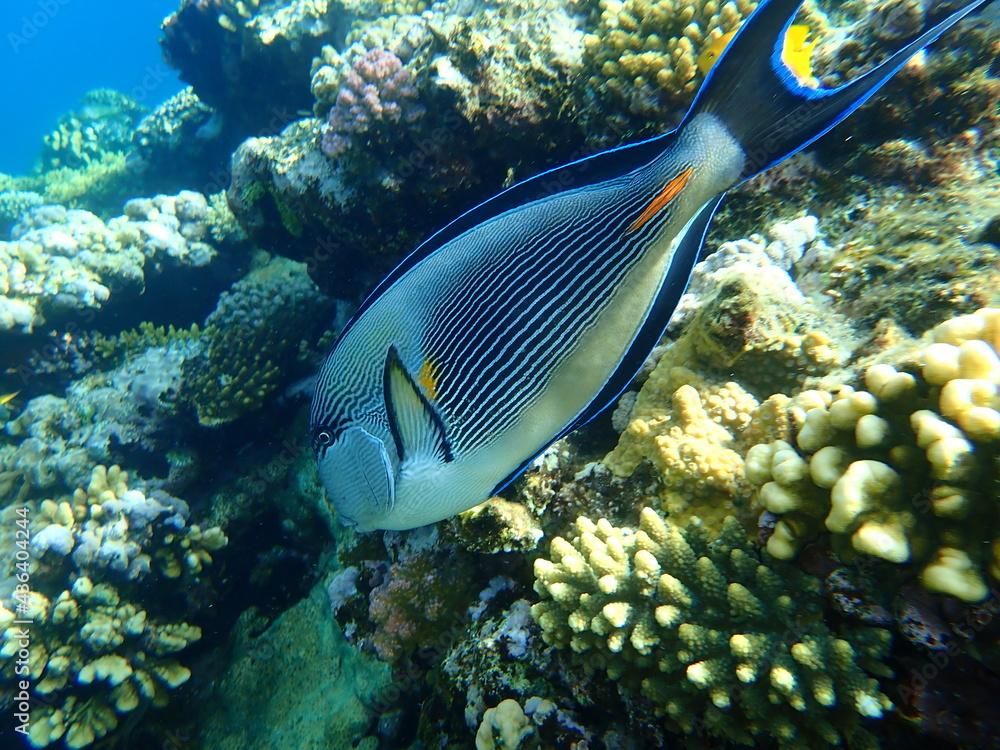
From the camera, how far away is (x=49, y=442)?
5.17 meters

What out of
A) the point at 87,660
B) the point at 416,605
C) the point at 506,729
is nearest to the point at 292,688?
the point at 87,660

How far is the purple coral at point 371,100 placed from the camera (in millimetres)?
3639

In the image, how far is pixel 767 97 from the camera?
119 cm

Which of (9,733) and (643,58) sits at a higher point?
(643,58)

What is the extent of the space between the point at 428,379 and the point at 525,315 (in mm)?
316

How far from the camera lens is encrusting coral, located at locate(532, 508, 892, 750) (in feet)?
4.97

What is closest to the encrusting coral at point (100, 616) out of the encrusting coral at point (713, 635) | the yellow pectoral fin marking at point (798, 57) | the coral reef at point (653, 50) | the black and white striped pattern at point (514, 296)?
the encrusting coral at point (713, 635)

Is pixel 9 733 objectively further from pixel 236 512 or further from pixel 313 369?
pixel 313 369

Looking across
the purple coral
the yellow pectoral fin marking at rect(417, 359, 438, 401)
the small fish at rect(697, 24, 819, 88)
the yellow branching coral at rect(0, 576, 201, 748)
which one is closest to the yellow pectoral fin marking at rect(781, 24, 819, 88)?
the small fish at rect(697, 24, 819, 88)

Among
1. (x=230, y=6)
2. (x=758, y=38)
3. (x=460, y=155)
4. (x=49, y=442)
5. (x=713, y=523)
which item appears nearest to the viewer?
(x=758, y=38)

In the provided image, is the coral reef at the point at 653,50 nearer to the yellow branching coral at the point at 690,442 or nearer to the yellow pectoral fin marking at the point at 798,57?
the yellow branching coral at the point at 690,442

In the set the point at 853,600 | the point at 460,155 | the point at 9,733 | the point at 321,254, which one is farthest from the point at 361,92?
the point at 9,733

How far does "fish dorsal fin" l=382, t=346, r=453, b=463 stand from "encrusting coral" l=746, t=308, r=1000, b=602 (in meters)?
1.09

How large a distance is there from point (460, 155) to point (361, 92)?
86 cm
